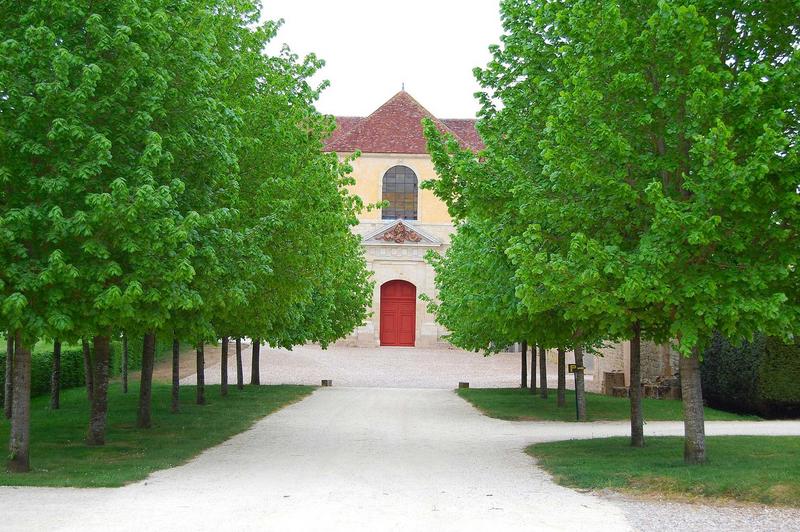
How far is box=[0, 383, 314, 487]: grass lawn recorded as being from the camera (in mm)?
11734

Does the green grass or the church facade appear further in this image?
the church facade

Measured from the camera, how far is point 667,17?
10789 mm

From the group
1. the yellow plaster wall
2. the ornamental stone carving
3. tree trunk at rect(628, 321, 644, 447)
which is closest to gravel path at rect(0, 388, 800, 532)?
tree trunk at rect(628, 321, 644, 447)

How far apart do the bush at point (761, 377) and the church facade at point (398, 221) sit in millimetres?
26633

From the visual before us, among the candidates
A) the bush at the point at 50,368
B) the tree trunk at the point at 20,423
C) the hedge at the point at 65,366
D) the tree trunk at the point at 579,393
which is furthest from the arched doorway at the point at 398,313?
the tree trunk at the point at 20,423

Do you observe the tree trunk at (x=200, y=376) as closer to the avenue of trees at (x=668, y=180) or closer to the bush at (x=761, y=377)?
the avenue of trees at (x=668, y=180)

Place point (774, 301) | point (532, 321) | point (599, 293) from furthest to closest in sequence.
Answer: point (532, 321) → point (599, 293) → point (774, 301)

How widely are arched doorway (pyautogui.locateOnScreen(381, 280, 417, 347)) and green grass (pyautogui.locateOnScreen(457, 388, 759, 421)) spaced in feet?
71.3

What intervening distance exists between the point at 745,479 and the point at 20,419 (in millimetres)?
9160

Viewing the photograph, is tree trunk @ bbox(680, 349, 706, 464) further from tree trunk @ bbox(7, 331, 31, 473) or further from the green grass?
the green grass

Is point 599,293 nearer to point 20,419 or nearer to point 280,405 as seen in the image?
point 20,419

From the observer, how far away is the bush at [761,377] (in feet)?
73.0

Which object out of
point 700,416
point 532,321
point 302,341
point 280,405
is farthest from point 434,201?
point 700,416

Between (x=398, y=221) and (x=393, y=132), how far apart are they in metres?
5.64
